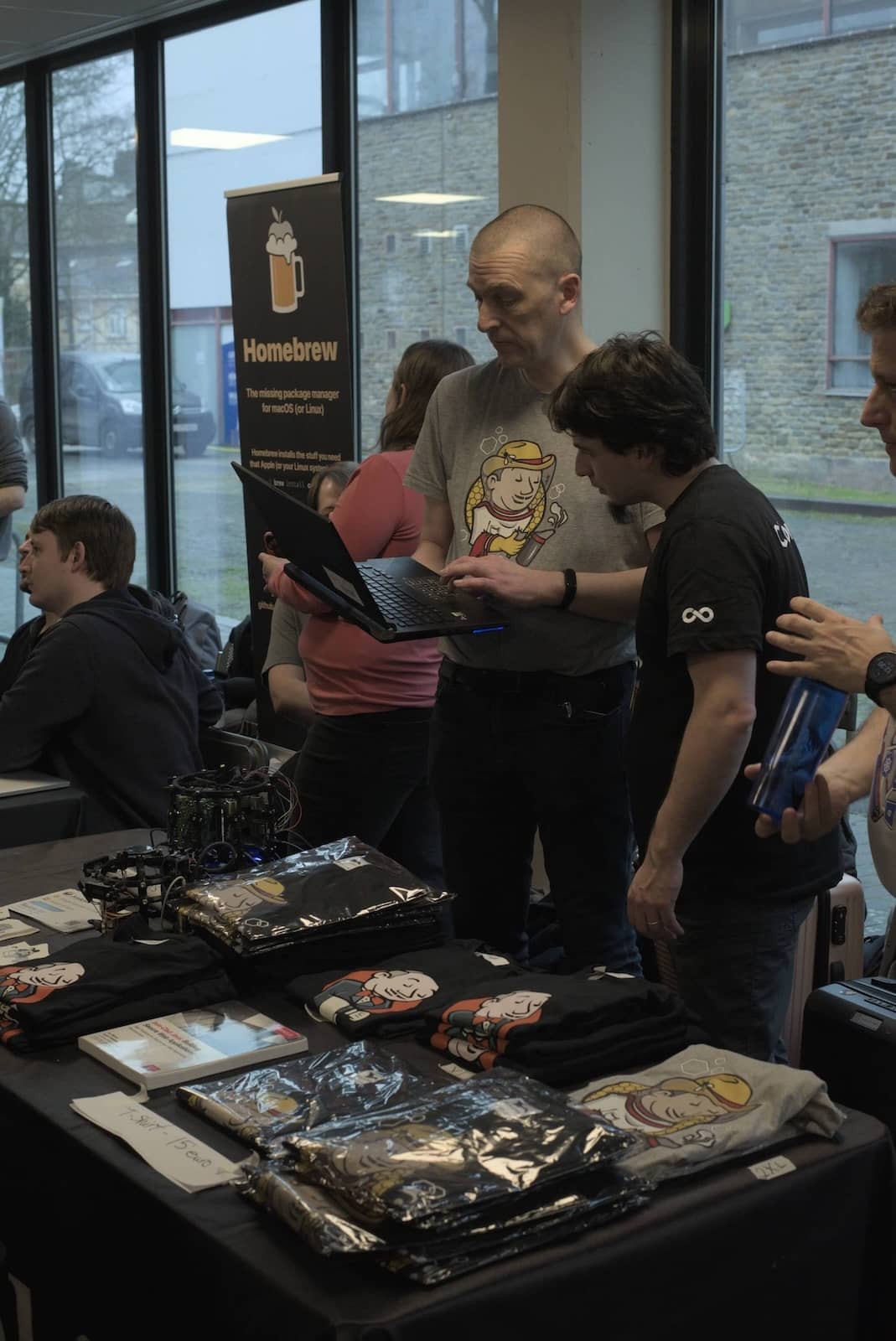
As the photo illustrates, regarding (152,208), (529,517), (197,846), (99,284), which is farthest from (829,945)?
(99,284)

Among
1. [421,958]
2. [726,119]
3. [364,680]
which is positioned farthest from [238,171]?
[421,958]

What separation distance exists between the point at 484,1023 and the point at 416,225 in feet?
12.6

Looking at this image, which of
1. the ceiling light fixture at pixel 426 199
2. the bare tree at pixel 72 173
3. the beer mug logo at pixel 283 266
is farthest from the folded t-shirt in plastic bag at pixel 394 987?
the bare tree at pixel 72 173

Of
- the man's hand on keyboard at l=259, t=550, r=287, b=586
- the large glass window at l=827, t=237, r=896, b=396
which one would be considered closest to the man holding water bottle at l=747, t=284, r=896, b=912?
the man's hand on keyboard at l=259, t=550, r=287, b=586

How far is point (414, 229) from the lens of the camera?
194 inches

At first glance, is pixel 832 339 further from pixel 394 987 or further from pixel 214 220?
pixel 214 220

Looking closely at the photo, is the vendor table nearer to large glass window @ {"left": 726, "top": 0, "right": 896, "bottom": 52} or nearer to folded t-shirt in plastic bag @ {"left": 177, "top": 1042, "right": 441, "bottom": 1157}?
folded t-shirt in plastic bag @ {"left": 177, "top": 1042, "right": 441, "bottom": 1157}

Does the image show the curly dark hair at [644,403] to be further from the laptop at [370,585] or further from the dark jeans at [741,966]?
the dark jeans at [741,966]

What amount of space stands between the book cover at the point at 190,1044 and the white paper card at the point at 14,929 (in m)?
0.38

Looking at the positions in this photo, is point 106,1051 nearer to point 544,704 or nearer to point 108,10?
point 544,704

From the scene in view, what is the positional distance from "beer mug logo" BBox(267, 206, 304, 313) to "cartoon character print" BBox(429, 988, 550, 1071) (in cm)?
339

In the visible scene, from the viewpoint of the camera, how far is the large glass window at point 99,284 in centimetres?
654

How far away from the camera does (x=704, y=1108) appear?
141 cm

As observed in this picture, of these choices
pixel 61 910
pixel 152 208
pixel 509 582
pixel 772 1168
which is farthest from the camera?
pixel 152 208
